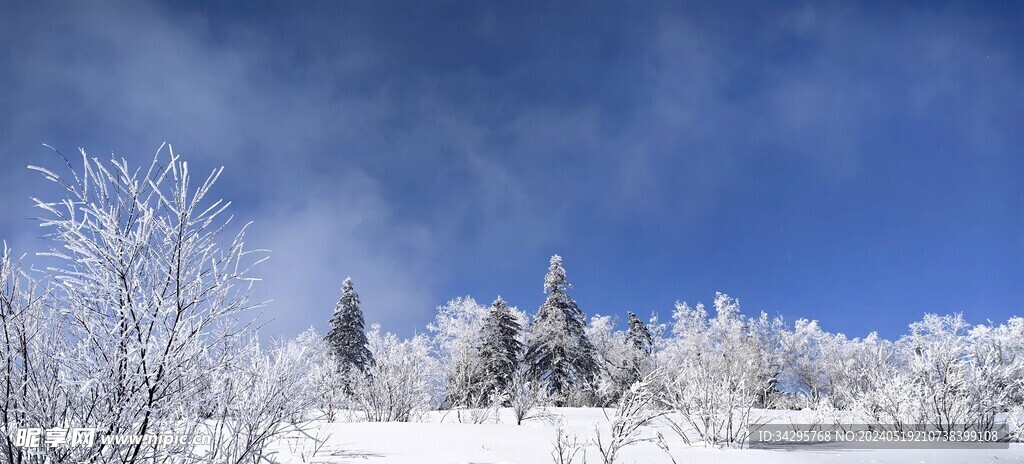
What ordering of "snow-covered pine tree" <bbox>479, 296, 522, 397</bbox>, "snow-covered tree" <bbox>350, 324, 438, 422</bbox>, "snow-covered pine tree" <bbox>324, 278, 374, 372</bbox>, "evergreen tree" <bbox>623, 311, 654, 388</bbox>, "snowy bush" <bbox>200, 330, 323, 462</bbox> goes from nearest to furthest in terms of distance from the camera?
"snowy bush" <bbox>200, 330, 323, 462</bbox> → "snow-covered tree" <bbox>350, 324, 438, 422</bbox> → "snow-covered pine tree" <bbox>479, 296, 522, 397</bbox> → "evergreen tree" <bbox>623, 311, 654, 388</bbox> → "snow-covered pine tree" <bbox>324, 278, 374, 372</bbox>

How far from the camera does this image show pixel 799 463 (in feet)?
22.9

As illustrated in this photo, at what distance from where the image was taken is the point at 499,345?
31078 mm

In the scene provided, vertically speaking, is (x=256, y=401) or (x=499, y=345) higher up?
(x=499, y=345)

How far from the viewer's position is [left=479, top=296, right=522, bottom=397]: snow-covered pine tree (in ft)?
98.9

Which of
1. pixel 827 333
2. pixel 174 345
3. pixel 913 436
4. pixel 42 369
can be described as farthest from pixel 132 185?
pixel 827 333

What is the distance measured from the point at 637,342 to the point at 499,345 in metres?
10.2

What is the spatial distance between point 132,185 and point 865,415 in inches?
542

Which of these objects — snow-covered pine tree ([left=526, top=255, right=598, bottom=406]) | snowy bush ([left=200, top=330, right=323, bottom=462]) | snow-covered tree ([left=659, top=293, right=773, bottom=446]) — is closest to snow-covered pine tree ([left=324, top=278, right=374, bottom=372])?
snow-covered pine tree ([left=526, top=255, right=598, bottom=406])

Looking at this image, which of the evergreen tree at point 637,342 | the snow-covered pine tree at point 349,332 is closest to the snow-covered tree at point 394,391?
the snow-covered pine tree at point 349,332

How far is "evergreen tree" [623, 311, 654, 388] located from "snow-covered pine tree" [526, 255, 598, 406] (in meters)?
2.31

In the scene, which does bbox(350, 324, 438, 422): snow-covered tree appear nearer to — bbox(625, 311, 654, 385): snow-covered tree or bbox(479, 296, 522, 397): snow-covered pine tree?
bbox(479, 296, 522, 397): snow-covered pine tree

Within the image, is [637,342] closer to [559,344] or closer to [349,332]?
[559,344]

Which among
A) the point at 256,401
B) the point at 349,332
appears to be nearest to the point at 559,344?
the point at 349,332

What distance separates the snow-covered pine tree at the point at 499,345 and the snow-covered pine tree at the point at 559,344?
109cm
